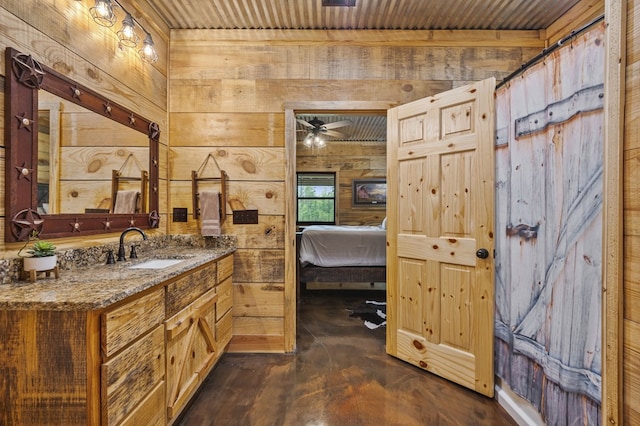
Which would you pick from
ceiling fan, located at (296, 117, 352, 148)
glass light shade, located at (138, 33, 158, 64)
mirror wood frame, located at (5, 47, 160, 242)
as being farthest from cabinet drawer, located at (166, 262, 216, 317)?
ceiling fan, located at (296, 117, 352, 148)

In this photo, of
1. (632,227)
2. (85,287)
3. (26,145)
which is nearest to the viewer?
(632,227)

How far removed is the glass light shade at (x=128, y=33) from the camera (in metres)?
1.84

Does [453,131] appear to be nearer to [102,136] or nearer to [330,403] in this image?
[330,403]

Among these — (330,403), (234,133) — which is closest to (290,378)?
(330,403)

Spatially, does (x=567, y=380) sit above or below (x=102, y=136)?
below

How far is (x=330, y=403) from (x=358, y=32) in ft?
9.45

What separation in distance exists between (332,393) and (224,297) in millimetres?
1041

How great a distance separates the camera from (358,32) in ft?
8.09

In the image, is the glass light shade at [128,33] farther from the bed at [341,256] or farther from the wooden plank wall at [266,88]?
the bed at [341,256]

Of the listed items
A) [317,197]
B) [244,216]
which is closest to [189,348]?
[244,216]

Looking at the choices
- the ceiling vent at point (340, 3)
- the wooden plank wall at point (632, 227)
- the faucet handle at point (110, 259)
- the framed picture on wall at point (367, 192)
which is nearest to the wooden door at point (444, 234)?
the ceiling vent at point (340, 3)

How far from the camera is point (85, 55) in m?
1.67

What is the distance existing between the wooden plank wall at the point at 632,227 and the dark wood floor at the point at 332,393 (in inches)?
39.2

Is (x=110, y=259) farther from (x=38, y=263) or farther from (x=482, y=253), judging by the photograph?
(x=482, y=253)
